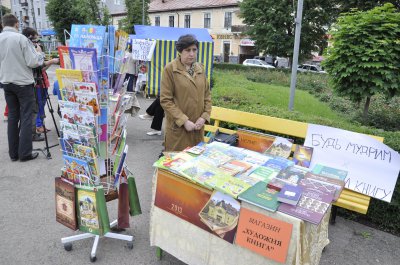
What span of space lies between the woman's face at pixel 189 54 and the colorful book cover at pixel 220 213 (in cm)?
153

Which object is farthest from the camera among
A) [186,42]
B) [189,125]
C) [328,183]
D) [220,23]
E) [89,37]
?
[220,23]

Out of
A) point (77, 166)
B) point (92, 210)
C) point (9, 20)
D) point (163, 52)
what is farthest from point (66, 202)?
point (163, 52)

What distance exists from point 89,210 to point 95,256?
1.41 feet

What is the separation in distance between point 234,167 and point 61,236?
6.26ft

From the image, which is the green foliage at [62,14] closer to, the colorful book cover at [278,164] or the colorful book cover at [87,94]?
the colorful book cover at [87,94]

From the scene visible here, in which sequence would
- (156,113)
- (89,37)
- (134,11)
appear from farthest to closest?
(134,11) → (156,113) → (89,37)

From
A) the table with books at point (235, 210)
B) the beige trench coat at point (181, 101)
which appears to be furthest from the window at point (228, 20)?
the table with books at point (235, 210)

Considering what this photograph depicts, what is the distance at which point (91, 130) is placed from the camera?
2.64 metres

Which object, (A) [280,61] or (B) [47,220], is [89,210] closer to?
(B) [47,220]

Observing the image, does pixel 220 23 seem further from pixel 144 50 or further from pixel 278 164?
pixel 278 164

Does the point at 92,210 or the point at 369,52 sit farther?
the point at 369,52

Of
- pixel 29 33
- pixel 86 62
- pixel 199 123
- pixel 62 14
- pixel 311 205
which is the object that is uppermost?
pixel 62 14

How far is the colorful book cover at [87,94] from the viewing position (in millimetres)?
2557

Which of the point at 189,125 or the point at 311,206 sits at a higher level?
the point at 189,125
